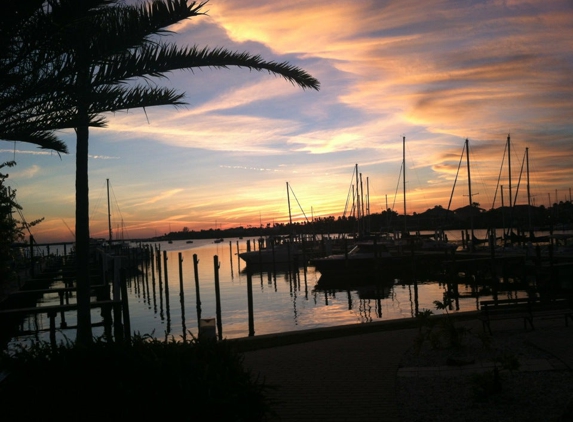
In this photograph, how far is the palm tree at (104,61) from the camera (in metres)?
8.54

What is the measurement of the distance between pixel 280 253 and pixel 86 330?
60.9m

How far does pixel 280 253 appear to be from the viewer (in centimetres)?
7181

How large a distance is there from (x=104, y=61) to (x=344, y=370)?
6735mm

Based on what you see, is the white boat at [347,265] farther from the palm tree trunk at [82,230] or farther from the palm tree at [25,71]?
the palm tree at [25,71]

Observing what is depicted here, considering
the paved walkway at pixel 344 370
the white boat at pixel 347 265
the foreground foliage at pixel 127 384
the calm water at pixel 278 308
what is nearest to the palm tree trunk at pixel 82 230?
the paved walkway at pixel 344 370

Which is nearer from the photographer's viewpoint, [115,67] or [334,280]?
[115,67]

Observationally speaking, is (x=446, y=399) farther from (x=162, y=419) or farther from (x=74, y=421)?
(x=74, y=421)

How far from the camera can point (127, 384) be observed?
625 cm

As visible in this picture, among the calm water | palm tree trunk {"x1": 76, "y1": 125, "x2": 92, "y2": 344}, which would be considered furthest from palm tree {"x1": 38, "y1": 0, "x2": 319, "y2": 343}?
the calm water

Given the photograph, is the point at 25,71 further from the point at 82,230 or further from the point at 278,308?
the point at 278,308

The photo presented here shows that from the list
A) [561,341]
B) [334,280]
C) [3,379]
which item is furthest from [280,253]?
[3,379]

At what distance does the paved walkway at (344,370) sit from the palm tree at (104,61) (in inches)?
130

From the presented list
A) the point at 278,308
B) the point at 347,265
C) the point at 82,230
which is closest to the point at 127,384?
the point at 82,230

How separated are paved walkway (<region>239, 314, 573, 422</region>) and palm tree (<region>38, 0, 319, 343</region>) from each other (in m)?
3.31
